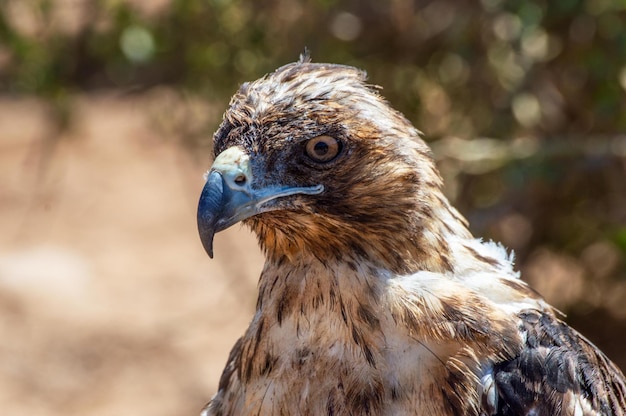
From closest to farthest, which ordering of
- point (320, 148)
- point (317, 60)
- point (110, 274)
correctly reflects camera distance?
point (320, 148), point (317, 60), point (110, 274)

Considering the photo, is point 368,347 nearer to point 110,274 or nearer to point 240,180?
point 240,180

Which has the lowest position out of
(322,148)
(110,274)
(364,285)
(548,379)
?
(548,379)

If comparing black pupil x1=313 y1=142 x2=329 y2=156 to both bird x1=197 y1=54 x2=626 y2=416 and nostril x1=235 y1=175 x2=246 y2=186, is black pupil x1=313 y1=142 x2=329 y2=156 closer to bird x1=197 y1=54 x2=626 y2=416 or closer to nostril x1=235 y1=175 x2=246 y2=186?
bird x1=197 y1=54 x2=626 y2=416

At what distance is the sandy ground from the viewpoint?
7637mm

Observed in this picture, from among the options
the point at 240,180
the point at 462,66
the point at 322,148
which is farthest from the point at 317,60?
the point at 240,180

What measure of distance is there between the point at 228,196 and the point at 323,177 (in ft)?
1.05

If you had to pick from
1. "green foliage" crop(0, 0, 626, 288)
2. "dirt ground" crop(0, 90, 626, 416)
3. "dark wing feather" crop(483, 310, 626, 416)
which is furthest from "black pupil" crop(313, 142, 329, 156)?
"dirt ground" crop(0, 90, 626, 416)

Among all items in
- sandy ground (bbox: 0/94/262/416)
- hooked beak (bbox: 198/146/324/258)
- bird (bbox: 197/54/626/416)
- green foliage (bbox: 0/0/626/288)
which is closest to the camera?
hooked beak (bbox: 198/146/324/258)

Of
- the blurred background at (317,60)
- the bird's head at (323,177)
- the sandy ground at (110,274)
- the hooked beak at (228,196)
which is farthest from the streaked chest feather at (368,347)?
the sandy ground at (110,274)

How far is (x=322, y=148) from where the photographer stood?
3.23m

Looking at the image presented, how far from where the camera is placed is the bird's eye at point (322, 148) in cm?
321

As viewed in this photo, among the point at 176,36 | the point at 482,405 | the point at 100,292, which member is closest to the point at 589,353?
the point at 482,405

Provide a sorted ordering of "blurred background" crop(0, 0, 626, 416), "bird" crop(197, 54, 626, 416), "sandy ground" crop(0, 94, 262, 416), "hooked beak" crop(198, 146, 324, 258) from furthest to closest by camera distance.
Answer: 1. "sandy ground" crop(0, 94, 262, 416)
2. "blurred background" crop(0, 0, 626, 416)
3. "bird" crop(197, 54, 626, 416)
4. "hooked beak" crop(198, 146, 324, 258)

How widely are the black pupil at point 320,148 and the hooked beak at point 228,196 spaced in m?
0.17
